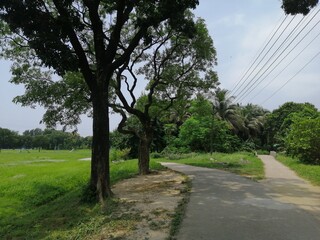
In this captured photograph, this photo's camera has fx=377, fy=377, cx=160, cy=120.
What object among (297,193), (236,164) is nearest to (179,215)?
(297,193)

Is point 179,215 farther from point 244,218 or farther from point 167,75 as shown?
point 167,75

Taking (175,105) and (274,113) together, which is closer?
(175,105)

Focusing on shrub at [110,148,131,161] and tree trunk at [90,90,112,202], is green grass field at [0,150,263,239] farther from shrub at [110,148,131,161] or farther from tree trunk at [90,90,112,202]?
shrub at [110,148,131,161]

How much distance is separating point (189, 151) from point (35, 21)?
3329cm

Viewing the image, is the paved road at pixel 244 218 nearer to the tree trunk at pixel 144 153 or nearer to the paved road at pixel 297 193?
the paved road at pixel 297 193

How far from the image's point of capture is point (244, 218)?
8641 millimetres

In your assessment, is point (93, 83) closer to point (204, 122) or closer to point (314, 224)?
point (314, 224)

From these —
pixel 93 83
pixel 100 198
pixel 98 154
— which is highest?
pixel 93 83

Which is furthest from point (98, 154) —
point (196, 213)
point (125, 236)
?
point (125, 236)

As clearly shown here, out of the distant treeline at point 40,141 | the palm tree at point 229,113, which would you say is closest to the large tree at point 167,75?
the palm tree at point 229,113

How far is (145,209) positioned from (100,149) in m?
2.87

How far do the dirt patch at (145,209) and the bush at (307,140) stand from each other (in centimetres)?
1150

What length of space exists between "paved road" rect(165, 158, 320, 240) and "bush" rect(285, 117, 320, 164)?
1221cm

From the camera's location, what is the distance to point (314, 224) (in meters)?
8.06
